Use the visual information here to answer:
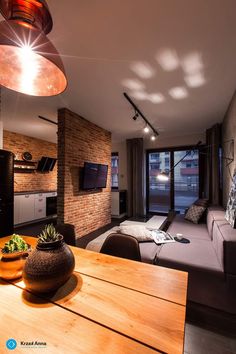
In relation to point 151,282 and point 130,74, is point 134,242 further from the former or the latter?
point 130,74

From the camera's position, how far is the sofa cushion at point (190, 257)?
1.81 m

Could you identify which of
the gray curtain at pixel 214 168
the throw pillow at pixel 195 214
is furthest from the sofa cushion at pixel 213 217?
the gray curtain at pixel 214 168

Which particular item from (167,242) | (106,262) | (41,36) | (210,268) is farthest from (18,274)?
(167,242)

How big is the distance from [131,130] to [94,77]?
8.83 feet

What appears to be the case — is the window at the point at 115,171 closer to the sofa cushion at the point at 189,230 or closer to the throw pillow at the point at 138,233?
the sofa cushion at the point at 189,230

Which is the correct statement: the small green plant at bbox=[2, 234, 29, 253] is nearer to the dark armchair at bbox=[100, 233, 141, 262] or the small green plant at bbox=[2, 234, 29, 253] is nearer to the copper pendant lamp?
the dark armchair at bbox=[100, 233, 141, 262]

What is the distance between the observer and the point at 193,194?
5.60 meters

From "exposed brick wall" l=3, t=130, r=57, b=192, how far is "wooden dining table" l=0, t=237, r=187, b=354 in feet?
16.3

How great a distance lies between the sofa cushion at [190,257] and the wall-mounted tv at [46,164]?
492 cm

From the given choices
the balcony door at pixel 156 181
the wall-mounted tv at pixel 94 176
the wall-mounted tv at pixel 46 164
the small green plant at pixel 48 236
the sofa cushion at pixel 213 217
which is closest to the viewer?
the small green plant at pixel 48 236

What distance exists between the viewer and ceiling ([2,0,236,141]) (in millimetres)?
1438

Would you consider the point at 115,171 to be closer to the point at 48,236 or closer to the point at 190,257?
the point at 190,257

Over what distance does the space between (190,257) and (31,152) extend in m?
5.51

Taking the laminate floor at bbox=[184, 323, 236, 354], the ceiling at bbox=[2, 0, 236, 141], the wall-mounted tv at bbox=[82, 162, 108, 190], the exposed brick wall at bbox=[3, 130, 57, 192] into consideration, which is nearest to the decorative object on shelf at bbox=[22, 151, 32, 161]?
the exposed brick wall at bbox=[3, 130, 57, 192]
